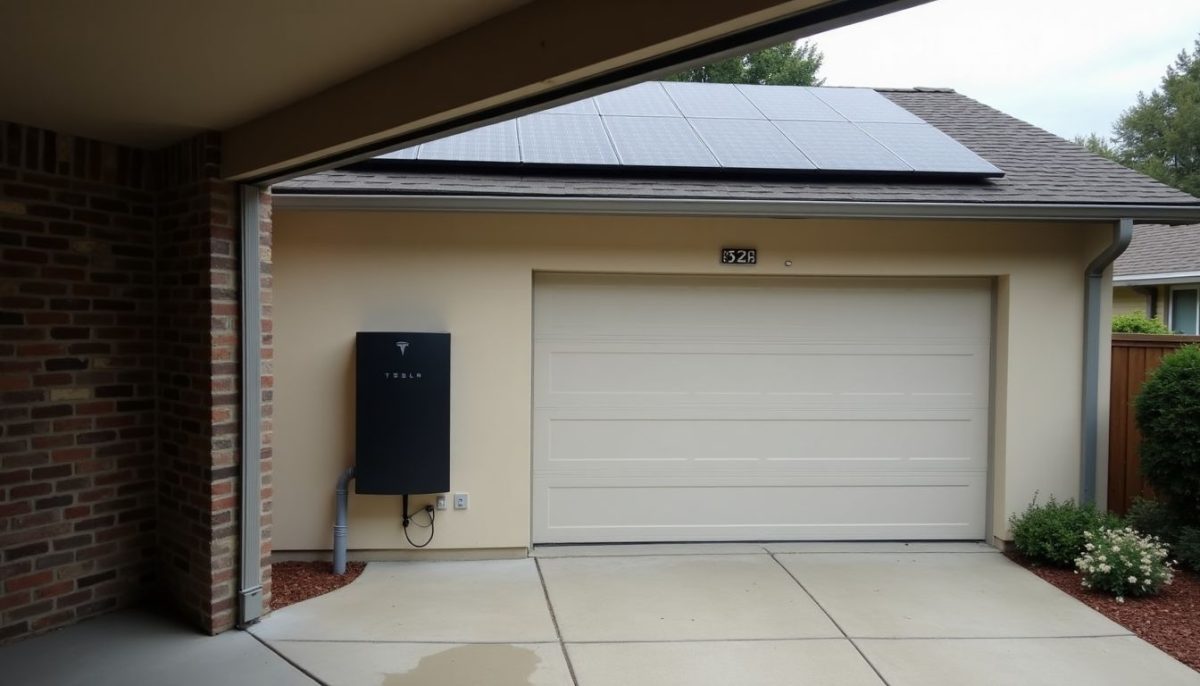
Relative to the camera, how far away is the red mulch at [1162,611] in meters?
4.34

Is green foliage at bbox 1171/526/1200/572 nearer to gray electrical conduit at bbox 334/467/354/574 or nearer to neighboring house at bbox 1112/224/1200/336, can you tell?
gray electrical conduit at bbox 334/467/354/574

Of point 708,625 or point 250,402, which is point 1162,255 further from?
point 250,402

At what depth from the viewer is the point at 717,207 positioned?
17.7 feet

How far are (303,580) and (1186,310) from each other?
15.7m

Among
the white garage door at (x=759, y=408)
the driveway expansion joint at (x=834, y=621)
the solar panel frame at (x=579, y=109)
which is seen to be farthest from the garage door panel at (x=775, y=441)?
the solar panel frame at (x=579, y=109)

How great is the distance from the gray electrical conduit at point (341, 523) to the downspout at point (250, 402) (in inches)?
42.2

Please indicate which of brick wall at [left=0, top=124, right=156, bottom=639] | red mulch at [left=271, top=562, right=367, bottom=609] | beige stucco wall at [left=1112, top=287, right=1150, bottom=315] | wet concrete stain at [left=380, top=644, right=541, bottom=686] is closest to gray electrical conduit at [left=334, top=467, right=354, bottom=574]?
red mulch at [left=271, top=562, right=367, bottom=609]

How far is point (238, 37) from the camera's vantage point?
2.71 m

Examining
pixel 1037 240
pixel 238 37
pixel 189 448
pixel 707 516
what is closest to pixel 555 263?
pixel 707 516

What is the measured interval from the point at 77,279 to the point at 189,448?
1.05m

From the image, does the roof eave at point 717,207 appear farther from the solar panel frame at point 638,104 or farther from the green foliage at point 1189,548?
the green foliage at point 1189,548

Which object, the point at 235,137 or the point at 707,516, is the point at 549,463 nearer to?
the point at 707,516

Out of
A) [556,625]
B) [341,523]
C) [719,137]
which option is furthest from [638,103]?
[556,625]

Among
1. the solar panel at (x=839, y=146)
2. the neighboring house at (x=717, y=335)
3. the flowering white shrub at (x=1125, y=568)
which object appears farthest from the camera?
the solar panel at (x=839, y=146)
